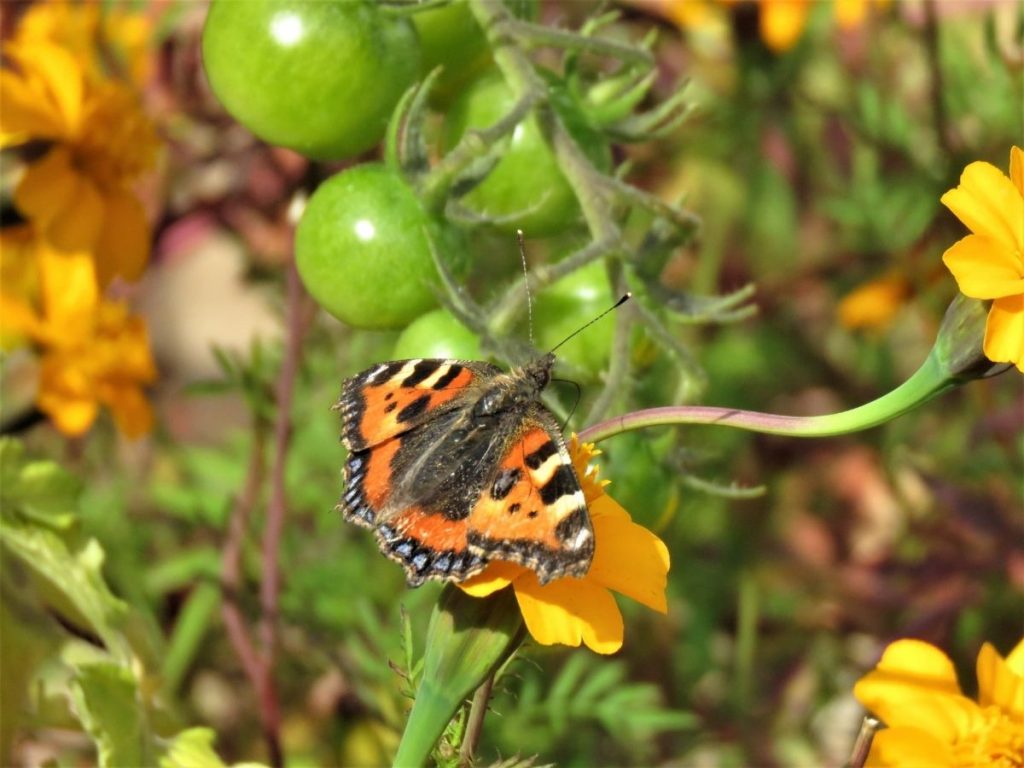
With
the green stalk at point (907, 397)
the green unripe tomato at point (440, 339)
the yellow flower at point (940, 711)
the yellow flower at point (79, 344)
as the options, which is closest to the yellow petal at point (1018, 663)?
the yellow flower at point (940, 711)

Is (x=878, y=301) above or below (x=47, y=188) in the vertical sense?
below

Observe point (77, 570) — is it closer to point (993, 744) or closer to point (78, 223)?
point (78, 223)

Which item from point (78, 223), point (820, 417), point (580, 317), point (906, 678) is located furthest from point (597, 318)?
point (78, 223)

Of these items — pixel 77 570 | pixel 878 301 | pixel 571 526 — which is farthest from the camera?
pixel 878 301

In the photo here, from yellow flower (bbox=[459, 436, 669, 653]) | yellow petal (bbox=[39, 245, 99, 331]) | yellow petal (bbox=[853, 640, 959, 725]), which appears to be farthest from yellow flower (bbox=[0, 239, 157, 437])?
yellow petal (bbox=[853, 640, 959, 725])

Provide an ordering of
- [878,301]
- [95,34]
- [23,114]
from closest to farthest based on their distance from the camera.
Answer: [23,114] → [95,34] → [878,301]

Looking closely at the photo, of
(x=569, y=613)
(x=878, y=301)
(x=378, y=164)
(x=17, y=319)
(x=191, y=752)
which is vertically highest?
(x=378, y=164)
